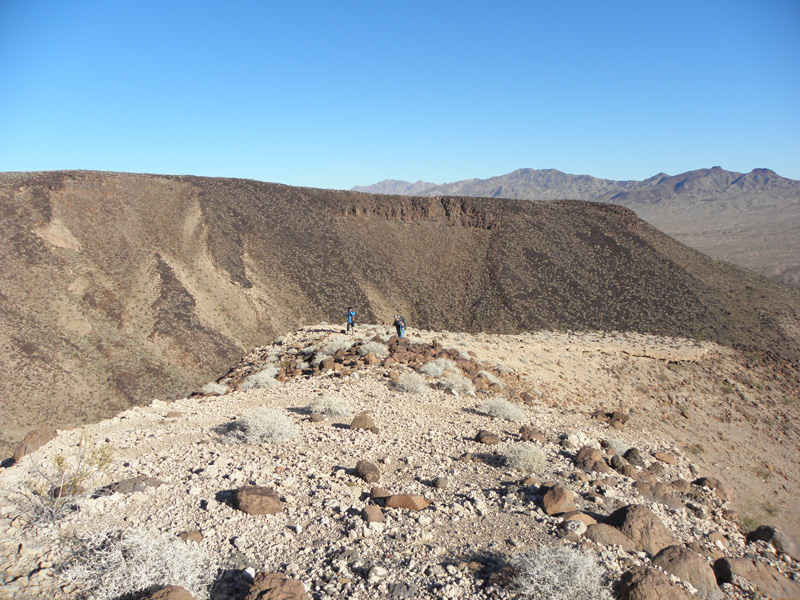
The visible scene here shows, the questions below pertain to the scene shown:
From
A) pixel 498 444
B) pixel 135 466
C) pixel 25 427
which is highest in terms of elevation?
pixel 135 466

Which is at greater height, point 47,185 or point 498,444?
point 47,185

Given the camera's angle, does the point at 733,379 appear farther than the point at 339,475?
Yes

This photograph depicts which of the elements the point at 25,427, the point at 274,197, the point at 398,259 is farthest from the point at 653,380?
the point at 274,197

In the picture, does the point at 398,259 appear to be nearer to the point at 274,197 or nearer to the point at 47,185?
the point at 274,197

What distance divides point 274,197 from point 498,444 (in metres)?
37.6

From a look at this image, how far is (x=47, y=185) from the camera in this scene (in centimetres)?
3172

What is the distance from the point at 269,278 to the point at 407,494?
96.3 feet

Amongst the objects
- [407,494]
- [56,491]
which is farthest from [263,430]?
[407,494]

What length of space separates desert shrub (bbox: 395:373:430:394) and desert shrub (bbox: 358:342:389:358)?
2.27m

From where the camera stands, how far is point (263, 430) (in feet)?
24.7

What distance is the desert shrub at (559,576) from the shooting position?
4121 mm

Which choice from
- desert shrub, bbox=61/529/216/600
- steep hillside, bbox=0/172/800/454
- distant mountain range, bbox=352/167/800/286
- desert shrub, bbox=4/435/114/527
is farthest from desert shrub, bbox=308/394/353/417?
distant mountain range, bbox=352/167/800/286

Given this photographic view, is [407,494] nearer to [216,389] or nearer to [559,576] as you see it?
[559,576]

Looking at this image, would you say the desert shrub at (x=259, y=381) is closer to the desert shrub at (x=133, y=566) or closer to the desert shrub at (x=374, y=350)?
the desert shrub at (x=374, y=350)
